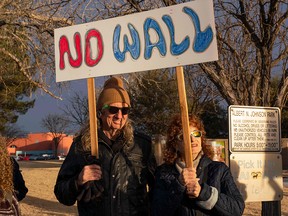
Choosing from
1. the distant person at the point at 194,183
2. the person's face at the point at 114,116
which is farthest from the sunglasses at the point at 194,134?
the person's face at the point at 114,116

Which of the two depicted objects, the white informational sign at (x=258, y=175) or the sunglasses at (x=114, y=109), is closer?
the sunglasses at (x=114, y=109)

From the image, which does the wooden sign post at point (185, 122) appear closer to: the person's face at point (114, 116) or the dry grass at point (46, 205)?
the person's face at point (114, 116)

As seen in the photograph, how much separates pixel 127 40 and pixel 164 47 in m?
0.28

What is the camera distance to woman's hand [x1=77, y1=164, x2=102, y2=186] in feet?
11.3

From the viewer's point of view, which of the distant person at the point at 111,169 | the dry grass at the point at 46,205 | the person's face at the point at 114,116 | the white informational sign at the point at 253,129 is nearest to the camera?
the distant person at the point at 111,169

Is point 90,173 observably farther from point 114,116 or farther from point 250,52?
point 250,52

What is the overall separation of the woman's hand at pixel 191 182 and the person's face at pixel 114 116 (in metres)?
0.64

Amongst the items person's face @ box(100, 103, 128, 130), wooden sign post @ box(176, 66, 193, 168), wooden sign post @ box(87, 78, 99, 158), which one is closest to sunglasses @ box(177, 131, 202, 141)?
wooden sign post @ box(176, 66, 193, 168)

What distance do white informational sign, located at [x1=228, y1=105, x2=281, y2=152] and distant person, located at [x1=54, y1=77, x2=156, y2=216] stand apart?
83.5 inches

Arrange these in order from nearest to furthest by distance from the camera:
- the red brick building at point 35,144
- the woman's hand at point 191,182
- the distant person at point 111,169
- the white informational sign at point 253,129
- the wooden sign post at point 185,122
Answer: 1. the woman's hand at point 191,182
2. the wooden sign post at point 185,122
3. the distant person at point 111,169
4. the white informational sign at point 253,129
5. the red brick building at point 35,144

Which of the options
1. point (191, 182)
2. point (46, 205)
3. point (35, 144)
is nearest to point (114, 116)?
point (191, 182)

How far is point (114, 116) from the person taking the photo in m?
3.73

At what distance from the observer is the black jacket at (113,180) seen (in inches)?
140

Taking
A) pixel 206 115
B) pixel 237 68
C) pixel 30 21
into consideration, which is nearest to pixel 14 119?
pixel 206 115
